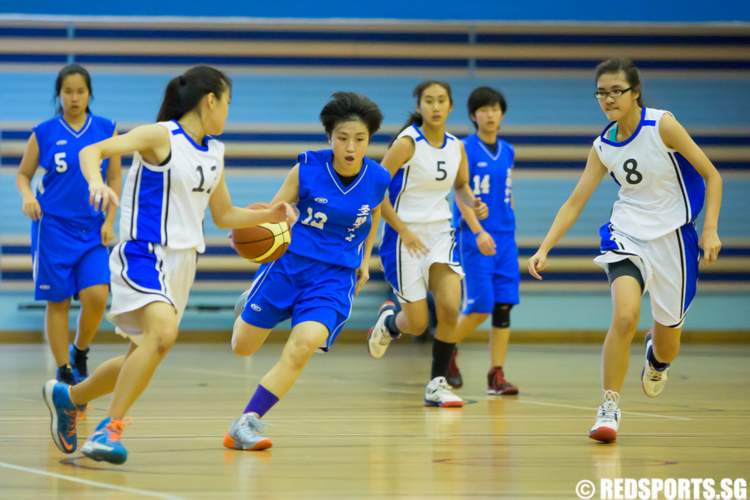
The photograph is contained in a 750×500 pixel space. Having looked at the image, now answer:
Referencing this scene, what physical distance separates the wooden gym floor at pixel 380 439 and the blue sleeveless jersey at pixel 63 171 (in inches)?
41.7

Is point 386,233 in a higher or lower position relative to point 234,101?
lower

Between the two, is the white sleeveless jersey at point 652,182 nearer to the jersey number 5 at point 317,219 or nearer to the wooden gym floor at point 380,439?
the wooden gym floor at point 380,439

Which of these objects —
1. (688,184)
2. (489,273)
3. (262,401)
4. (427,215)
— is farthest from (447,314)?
(262,401)

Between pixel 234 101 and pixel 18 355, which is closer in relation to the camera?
pixel 18 355

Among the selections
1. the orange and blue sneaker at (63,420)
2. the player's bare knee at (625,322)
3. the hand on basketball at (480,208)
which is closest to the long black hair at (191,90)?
the orange and blue sneaker at (63,420)

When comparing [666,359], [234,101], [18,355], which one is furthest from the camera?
[234,101]

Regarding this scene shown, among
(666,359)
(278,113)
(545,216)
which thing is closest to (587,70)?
(545,216)

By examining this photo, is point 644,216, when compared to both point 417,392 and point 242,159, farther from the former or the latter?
point 242,159

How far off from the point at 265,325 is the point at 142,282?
2.97 feet

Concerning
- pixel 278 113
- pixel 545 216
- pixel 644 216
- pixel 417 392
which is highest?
pixel 278 113

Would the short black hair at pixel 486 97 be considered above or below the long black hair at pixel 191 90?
above

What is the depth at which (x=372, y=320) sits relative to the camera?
12203 millimetres

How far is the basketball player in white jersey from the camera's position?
256 inches

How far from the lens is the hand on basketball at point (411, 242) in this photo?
6.25 meters
